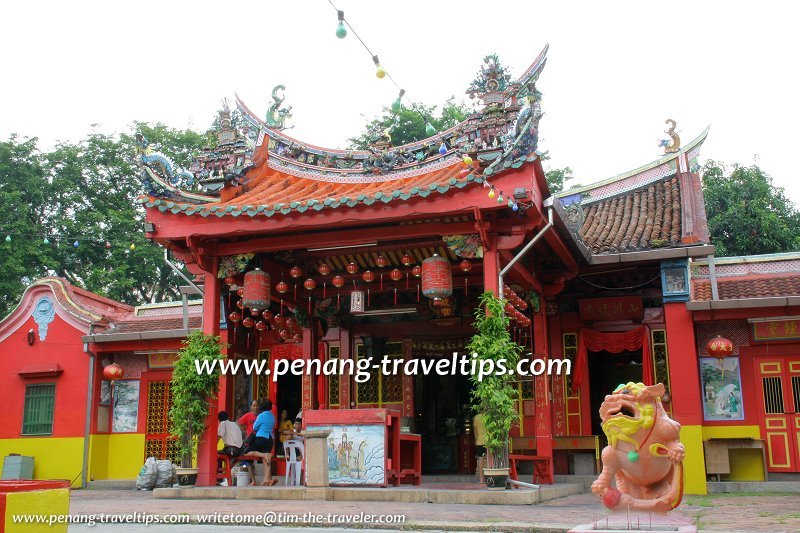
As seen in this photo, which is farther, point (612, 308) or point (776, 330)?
point (612, 308)

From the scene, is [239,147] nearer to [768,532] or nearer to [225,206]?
[225,206]

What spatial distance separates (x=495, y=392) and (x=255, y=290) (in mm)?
4008

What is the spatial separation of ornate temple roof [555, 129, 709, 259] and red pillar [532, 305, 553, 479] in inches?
57.0

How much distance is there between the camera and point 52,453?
15477mm

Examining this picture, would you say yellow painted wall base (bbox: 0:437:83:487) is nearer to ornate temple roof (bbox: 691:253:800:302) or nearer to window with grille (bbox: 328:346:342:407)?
window with grille (bbox: 328:346:342:407)

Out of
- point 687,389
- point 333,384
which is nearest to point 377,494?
point 687,389

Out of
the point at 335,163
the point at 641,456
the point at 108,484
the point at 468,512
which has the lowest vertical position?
the point at 108,484

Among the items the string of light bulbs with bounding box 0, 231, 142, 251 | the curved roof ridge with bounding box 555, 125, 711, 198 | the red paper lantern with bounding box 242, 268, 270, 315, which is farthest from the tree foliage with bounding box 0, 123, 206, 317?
the curved roof ridge with bounding box 555, 125, 711, 198

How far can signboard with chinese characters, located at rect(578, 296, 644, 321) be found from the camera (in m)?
13.1

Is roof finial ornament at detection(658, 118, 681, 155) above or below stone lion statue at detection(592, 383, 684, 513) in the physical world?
above

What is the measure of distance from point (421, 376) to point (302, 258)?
3.73 m

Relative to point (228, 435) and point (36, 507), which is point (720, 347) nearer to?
point (228, 435)

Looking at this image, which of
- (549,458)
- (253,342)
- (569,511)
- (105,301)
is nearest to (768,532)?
(569,511)

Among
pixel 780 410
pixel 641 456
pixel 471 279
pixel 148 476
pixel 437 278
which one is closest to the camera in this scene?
pixel 641 456
